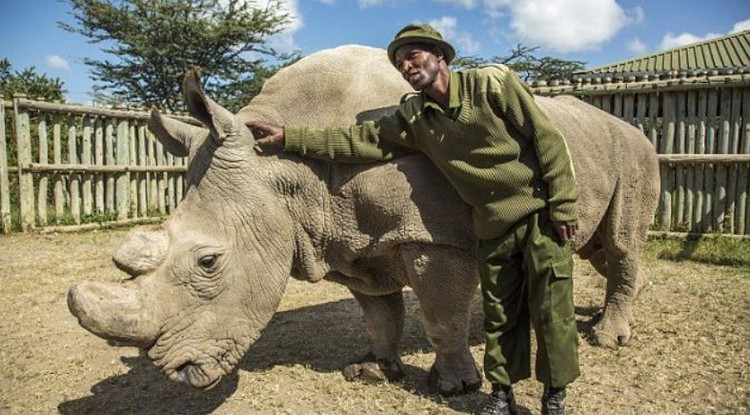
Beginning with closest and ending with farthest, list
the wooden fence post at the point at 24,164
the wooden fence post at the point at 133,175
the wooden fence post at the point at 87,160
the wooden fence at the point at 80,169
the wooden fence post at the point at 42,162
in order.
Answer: the wooden fence post at the point at 24,164
the wooden fence at the point at 80,169
the wooden fence post at the point at 42,162
the wooden fence post at the point at 87,160
the wooden fence post at the point at 133,175

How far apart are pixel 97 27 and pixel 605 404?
883 inches

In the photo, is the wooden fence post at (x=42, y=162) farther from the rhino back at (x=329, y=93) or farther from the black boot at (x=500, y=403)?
the black boot at (x=500, y=403)

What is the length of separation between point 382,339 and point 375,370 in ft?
0.73

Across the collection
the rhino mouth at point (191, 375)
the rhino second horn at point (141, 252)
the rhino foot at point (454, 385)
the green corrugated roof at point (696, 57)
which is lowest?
the rhino foot at point (454, 385)

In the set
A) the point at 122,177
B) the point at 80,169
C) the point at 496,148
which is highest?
the point at 496,148

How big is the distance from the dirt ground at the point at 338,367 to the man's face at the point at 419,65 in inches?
76.3

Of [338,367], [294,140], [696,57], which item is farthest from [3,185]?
[696,57]

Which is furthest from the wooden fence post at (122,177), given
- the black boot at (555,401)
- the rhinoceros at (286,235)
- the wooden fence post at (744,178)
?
the wooden fence post at (744,178)

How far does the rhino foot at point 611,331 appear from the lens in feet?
15.1

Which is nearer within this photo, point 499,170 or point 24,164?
point 499,170

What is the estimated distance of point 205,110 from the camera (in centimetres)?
310

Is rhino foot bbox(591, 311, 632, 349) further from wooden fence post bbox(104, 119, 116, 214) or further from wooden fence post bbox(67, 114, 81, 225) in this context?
wooden fence post bbox(104, 119, 116, 214)

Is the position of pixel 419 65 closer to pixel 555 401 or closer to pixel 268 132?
pixel 268 132

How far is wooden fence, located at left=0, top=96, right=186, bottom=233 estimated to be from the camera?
32.9ft
